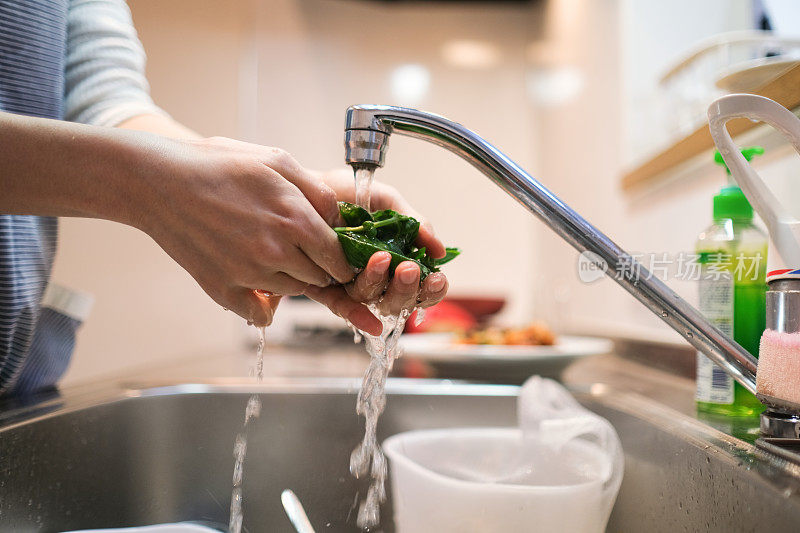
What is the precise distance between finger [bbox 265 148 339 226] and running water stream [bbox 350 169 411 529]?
24mm

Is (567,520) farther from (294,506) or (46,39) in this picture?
(46,39)

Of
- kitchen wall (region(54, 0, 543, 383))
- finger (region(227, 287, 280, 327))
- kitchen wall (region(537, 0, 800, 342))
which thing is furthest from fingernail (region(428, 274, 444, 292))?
kitchen wall (region(54, 0, 543, 383))

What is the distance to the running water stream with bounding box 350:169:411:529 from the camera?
49 centimetres

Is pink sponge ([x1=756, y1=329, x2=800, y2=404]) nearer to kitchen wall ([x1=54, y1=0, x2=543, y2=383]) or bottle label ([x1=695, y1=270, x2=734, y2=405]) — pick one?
bottle label ([x1=695, y1=270, x2=734, y2=405])

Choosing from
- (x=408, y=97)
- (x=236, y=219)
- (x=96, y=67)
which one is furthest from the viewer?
(x=408, y=97)

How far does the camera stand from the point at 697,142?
0.84 m

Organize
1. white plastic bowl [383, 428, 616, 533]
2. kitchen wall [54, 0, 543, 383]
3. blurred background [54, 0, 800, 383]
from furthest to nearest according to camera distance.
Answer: kitchen wall [54, 0, 543, 383] < blurred background [54, 0, 800, 383] < white plastic bowl [383, 428, 616, 533]

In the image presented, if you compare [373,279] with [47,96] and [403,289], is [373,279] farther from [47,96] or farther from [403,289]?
[47,96]

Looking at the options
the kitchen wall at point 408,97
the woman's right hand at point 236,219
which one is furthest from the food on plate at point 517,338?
the kitchen wall at point 408,97

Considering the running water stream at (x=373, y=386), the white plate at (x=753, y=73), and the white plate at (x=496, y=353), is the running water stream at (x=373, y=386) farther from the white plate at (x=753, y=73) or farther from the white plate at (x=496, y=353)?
the white plate at (x=753, y=73)

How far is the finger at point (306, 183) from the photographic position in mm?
446

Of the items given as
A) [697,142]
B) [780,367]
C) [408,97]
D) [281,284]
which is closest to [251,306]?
[281,284]

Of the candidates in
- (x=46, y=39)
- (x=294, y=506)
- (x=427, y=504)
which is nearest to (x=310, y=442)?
A: (x=294, y=506)

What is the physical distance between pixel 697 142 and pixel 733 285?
33 centimetres
